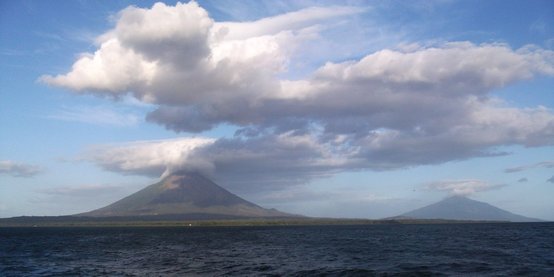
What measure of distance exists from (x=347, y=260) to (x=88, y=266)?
39.1 m

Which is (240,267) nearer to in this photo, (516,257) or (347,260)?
(347,260)

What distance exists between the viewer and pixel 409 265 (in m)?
63.8

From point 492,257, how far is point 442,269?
20.0 m

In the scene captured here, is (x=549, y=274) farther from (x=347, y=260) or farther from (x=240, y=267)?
(x=240, y=267)

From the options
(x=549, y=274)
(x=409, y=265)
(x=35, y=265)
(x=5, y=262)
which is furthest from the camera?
(x=5, y=262)

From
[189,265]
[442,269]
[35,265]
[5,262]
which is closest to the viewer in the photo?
[442,269]

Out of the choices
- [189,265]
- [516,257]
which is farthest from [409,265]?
[189,265]

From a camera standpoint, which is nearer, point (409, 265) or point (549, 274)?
point (549, 274)

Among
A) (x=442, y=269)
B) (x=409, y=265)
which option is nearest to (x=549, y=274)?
(x=442, y=269)

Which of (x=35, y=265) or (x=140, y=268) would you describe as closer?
(x=140, y=268)

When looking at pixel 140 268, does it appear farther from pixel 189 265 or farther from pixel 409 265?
pixel 409 265

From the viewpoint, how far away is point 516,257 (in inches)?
2921

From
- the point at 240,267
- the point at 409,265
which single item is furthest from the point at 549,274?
the point at 240,267

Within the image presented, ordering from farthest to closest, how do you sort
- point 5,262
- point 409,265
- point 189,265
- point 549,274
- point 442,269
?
point 5,262, point 189,265, point 409,265, point 442,269, point 549,274
